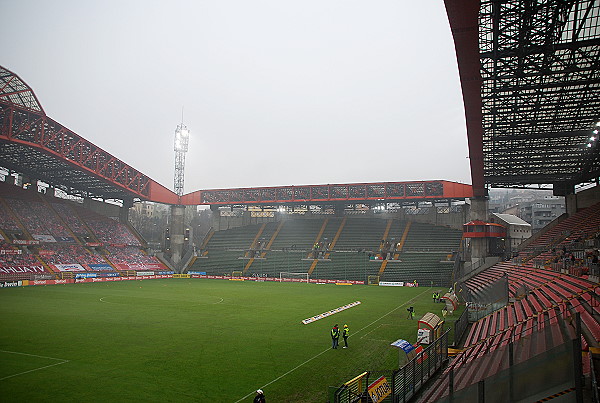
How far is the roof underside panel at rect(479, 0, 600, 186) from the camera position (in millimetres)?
18438

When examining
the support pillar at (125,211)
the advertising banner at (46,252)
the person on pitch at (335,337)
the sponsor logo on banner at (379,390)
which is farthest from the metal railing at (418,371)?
the support pillar at (125,211)

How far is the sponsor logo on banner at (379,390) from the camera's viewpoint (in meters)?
12.6

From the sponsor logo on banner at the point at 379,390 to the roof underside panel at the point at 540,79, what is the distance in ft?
49.9

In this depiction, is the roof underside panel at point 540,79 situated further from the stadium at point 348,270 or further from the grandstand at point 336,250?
the grandstand at point 336,250

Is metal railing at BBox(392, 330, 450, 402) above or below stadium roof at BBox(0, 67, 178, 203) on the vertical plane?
below

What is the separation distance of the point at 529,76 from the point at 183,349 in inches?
905

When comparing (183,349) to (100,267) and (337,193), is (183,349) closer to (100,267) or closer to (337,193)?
(100,267)

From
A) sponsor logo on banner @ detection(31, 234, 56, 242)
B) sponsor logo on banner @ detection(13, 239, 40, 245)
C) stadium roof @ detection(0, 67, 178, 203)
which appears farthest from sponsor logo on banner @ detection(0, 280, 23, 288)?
stadium roof @ detection(0, 67, 178, 203)

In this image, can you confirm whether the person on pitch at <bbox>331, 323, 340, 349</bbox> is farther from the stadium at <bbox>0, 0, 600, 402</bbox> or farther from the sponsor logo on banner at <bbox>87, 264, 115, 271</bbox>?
the sponsor logo on banner at <bbox>87, 264, 115, 271</bbox>

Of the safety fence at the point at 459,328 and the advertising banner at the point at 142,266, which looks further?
the advertising banner at the point at 142,266

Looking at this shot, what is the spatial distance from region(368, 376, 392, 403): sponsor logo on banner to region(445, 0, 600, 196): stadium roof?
12.8 metres

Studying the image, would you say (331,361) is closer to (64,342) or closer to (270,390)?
(270,390)

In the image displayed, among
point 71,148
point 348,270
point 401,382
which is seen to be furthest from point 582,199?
point 71,148

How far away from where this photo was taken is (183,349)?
2011 cm
